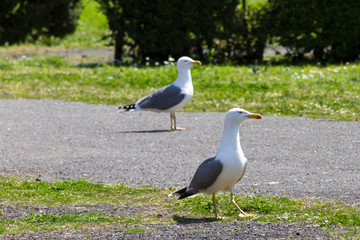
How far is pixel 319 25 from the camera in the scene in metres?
17.7

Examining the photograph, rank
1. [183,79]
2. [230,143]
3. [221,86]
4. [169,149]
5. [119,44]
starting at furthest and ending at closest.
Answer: [119,44] < [221,86] < [183,79] < [169,149] < [230,143]

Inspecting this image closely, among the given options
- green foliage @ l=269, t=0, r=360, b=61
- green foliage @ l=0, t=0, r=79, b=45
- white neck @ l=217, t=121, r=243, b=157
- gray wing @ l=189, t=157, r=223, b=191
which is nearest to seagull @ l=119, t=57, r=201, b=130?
white neck @ l=217, t=121, r=243, b=157

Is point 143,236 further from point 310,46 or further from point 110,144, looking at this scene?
point 310,46

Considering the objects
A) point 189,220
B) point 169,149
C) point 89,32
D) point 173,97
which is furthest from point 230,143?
point 89,32

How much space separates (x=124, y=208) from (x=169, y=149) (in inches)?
118

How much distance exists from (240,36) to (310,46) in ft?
6.67

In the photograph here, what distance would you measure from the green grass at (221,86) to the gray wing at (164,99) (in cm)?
205

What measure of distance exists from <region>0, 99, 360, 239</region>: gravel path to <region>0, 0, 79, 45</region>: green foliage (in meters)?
11.4

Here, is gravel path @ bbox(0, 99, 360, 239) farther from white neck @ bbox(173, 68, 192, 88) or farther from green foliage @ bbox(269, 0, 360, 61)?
green foliage @ bbox(269, 0, 360, 61)

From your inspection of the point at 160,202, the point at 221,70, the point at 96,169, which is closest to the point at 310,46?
the point at 221,70

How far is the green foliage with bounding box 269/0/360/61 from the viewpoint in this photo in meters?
17.2

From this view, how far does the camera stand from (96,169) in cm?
757

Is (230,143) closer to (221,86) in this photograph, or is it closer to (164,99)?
(164,99)

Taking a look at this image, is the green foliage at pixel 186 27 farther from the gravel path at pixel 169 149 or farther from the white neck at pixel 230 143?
the white neck at pixel 230 143
